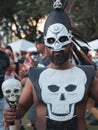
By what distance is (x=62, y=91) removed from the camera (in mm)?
3723

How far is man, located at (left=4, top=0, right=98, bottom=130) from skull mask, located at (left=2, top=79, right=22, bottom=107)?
82 mm

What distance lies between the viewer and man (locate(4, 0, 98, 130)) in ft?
12.1

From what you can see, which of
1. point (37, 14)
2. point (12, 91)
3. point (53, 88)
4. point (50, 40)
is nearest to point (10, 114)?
point (12, 91)

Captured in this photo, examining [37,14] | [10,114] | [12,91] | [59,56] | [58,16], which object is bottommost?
[37,14]

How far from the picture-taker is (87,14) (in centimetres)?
2025

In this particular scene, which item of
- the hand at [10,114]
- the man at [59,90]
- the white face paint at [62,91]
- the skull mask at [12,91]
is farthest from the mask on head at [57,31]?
the hand at [10,114]

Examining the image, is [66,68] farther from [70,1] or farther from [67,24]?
[70,1]

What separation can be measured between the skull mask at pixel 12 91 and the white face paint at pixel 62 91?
0.19m

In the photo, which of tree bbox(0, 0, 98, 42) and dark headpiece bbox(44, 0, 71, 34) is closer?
dark headpiece bbox(44, 0, 71, 34)

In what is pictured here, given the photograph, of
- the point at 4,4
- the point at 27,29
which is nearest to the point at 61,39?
the point at 4,4

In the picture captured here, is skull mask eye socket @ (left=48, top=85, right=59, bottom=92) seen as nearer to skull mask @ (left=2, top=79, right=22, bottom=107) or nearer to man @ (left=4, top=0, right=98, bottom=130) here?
man @ (left=4, top=0, right=98, bottom=130)

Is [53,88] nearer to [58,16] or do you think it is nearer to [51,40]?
[51,40]

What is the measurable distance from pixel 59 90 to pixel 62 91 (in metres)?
0.03

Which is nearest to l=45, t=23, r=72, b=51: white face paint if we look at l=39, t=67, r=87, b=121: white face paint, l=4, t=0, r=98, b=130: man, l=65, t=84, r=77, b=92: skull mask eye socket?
l=4, t=0, r=98, b=130: man
